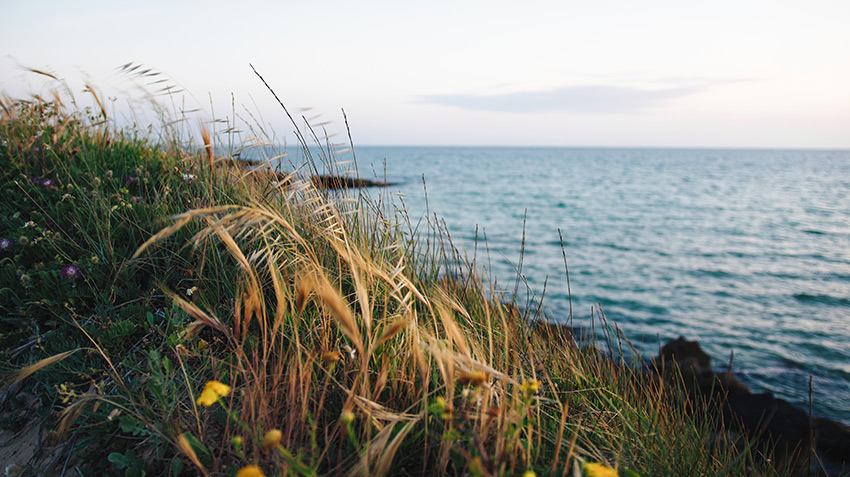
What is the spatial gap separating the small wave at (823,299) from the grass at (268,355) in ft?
26.8

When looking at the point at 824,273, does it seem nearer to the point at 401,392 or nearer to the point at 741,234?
the point at 741,234

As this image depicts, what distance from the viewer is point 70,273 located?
2.34m

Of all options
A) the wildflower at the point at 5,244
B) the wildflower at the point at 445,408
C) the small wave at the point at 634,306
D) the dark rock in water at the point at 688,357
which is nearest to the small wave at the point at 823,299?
the small wave at the point at 634,306

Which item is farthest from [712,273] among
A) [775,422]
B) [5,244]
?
[5,244]

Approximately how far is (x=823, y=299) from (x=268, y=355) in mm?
10649

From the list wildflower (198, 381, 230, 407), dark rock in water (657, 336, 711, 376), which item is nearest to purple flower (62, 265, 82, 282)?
wildflower (198, 381, 230, 407)

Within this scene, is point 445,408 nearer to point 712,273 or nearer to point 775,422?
point 775,422

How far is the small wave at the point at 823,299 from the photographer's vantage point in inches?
327

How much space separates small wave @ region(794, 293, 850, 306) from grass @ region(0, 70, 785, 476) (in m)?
8.16

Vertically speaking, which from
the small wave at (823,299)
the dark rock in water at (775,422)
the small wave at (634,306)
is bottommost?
the small wave at (634,306)

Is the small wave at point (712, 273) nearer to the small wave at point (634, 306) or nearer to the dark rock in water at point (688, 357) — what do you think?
the small wave at point (634, 306)

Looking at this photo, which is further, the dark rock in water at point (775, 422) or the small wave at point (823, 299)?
the small wave at point (823, 299)

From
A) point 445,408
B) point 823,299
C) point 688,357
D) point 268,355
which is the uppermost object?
point 445,408

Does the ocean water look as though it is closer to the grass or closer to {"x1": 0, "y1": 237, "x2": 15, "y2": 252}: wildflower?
the grass
